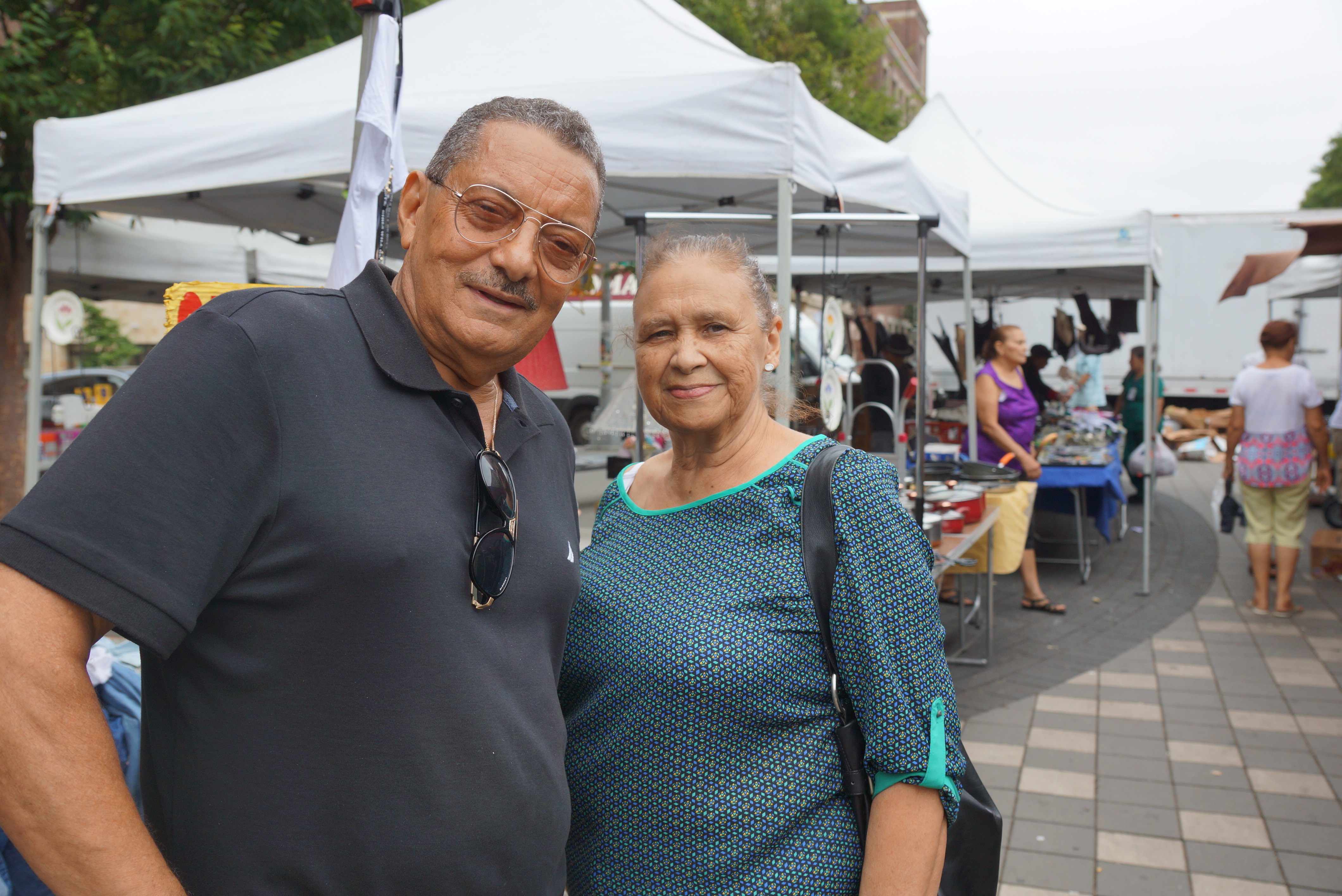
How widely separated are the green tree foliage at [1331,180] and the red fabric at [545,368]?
32.7 meters

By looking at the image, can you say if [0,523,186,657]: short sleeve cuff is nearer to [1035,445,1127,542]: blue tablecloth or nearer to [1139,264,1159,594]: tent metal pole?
[1035,445,1127,542]: blue tablecloth

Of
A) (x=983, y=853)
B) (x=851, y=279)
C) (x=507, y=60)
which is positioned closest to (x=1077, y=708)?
(x=983, y=853)

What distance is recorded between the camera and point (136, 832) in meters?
0.82

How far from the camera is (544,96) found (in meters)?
3.59

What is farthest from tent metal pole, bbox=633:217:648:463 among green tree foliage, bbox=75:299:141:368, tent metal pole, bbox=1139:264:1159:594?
green tree foliage, bbox=75:299:141:368

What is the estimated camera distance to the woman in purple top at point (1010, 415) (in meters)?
6.19

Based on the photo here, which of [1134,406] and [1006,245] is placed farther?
[1134,406]

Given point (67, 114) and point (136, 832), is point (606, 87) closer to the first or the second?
point (136, 832)

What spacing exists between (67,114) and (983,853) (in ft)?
23.5

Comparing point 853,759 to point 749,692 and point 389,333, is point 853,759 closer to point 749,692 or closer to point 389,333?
point 749,692

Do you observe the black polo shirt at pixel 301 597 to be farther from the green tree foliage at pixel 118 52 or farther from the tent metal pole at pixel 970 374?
the green tree foliage at pixel 118 52

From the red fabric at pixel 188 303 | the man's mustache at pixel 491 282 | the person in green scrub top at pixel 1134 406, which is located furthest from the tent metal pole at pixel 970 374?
the man's mustache at pixel 491 282

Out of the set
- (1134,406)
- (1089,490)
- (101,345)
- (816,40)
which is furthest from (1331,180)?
(101,345)

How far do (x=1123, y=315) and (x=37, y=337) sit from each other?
1101cm
